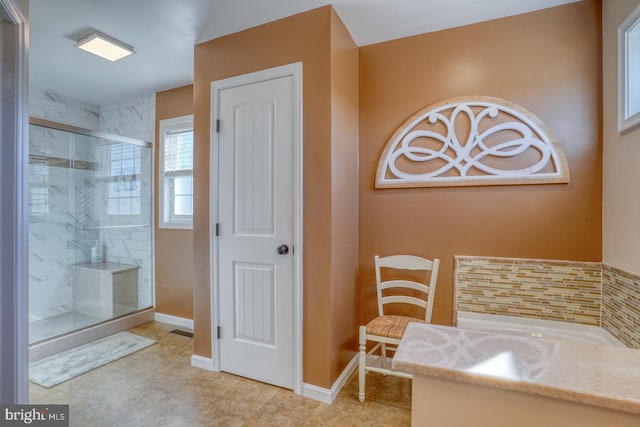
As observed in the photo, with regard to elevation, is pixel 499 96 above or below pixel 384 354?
above

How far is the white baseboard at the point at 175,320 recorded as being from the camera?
3309mm

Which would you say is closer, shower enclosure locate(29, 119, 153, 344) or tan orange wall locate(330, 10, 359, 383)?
tan orange wall locate(330, 10, 359, 383)

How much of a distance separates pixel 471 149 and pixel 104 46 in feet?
9.77

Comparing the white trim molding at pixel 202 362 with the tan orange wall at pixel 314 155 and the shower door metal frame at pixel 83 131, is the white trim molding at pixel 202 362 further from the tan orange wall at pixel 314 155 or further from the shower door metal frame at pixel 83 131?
the shower door metal frame at pixel 83 131

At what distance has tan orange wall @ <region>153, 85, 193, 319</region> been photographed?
3.31 m

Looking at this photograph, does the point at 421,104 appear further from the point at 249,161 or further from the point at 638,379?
the point at 638,379

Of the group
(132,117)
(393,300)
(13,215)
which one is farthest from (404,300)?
(132,117)

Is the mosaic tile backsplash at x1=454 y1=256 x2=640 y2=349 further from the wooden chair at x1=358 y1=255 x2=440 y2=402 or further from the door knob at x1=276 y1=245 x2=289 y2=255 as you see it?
the door knob at x1=276 y1=245 x2=289 y2=255

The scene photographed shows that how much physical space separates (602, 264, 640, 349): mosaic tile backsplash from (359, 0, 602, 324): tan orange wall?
0.19m

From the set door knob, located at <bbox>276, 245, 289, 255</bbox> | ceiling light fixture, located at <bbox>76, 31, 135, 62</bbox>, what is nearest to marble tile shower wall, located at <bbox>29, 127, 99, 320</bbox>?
ceiling light fixture, located at <bbox>76, 31, 135, 62</bbox>

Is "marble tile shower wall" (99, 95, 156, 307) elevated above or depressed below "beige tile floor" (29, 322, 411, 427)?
above

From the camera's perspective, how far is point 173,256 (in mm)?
3395

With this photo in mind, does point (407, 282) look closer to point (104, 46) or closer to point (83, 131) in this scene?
point (104, 46)

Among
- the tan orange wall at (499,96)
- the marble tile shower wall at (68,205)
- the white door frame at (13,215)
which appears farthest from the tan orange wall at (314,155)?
the marble tile shower wall at (68,205)
